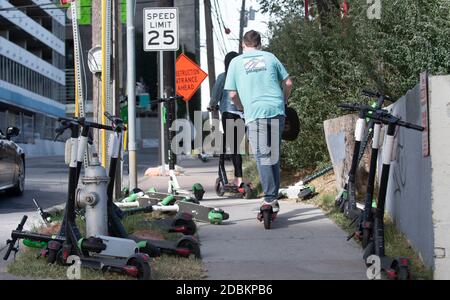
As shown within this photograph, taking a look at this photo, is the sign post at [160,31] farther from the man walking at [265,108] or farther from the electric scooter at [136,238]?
the electric scooter at [136,238]

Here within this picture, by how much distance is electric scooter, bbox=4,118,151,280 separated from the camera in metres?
4.96

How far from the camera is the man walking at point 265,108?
286 inches

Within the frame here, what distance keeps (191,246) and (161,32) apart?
5809 mm

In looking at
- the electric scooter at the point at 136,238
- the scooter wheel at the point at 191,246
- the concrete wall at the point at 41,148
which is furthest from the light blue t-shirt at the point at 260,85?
the concrete wall at the point at 41,148

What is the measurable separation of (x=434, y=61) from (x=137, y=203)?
12.6 feet

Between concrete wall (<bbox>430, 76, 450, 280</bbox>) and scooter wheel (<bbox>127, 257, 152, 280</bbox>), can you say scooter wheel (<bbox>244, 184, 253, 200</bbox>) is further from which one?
concrete wall (<bbox>430, 76, 450, 280</bbox>)

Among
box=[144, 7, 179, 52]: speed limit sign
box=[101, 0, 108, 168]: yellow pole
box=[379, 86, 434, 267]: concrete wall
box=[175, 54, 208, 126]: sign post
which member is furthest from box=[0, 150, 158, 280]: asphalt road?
box=[175, 54, 208, 126]: sign post

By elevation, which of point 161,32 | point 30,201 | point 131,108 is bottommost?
point 30,201

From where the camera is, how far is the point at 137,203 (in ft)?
27.0

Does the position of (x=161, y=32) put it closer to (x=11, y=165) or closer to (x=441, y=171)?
(x=11, y=165)

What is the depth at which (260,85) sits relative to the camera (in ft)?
24.1

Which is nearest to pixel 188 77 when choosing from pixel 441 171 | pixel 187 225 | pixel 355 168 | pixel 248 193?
pixel 248 193

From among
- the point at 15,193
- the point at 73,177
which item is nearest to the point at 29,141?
the point at 15,193

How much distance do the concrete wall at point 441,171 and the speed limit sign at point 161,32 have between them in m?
6.67
